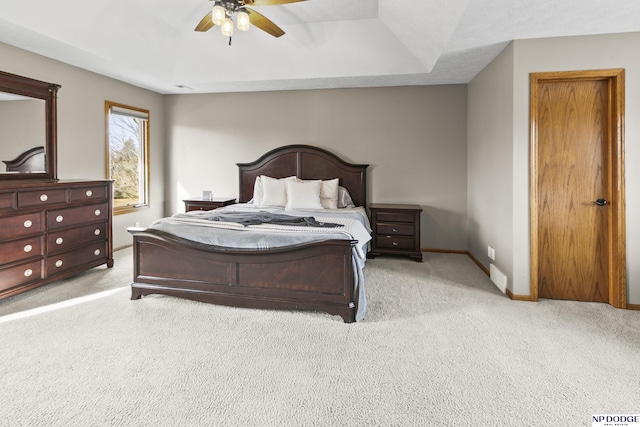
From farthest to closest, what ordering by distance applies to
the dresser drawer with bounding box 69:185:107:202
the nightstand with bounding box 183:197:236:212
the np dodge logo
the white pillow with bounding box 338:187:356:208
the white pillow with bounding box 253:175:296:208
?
the nightstand with bounding box 183:197:236:212 → the white pillow with bounding box 338:187:356:208 → the white pillow with bounding box 253:175:296:208 → the dresser drawer with bounding box 69:185:107:202 → the np dodge logo

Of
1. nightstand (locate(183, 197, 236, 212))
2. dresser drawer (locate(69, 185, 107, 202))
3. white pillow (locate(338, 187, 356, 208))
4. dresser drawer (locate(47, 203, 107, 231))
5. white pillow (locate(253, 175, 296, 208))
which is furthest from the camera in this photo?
nightstand (locate(183, 197, 236, 212))

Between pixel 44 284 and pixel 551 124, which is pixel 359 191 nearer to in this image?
pixel 551 124

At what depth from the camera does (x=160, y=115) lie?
19.4 ft

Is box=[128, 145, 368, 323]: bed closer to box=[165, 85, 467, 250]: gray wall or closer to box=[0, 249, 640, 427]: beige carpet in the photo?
box=[0, 249, 640, 427]: beige carpet

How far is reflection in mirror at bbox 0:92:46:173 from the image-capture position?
3.57 metres

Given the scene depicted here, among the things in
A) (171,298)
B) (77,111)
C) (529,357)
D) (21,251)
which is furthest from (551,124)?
(77,111)

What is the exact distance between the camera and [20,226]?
3227 mm

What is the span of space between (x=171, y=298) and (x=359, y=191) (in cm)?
301

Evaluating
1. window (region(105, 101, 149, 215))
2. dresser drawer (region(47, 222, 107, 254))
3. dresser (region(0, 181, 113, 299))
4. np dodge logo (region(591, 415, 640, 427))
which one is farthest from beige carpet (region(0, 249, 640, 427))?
window (region(105, 101, 149, 215))

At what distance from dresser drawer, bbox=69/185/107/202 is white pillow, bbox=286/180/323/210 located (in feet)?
7.23

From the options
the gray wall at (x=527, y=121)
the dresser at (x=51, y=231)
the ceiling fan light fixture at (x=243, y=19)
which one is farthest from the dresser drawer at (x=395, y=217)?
the dresser at (x=51, y=231)

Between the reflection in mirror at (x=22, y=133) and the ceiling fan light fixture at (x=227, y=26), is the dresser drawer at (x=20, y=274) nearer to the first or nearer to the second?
the reflection in mirror at (x=22, y=133)

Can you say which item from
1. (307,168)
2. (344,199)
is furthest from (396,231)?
(307,168)

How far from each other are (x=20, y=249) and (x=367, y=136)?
4317mm
